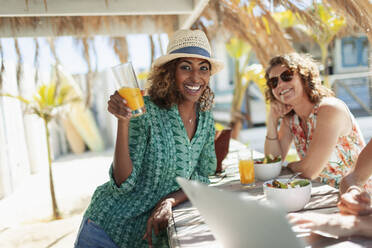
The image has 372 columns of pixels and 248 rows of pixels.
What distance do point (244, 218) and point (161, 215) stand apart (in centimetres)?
90

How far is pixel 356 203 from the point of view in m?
1.18

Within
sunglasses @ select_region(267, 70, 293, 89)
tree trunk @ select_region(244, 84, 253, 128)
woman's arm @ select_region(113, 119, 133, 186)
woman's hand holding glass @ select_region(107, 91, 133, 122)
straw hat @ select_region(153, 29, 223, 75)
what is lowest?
tree trunk @ select_region(244, 84, 253, 128)

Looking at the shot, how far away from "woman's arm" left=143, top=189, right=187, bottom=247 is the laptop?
772 millimetres

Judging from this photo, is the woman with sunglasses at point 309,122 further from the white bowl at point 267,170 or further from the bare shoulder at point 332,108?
the white bowl at point 267,170

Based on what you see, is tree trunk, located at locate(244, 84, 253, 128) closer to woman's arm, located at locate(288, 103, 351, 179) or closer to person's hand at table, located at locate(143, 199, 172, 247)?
woman's arm, located at locate(288, 103, 351, 179)

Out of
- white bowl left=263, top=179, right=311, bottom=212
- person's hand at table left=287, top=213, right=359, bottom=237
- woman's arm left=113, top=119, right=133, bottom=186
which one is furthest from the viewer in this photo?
woman's arm left=113, top=119, right=133, bottom=186

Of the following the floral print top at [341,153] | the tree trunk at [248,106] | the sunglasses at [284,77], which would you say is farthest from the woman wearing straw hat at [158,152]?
the tree trunk at [248,106]

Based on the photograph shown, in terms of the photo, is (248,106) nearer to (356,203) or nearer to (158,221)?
(158,221)

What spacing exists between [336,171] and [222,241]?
1717 millimetres

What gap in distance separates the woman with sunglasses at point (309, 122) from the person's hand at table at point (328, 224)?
2.84 ft

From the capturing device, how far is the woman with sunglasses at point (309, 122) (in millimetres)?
2037

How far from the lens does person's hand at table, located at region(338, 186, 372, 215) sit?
117 centimetres

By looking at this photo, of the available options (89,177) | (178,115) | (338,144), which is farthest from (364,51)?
(178,115)

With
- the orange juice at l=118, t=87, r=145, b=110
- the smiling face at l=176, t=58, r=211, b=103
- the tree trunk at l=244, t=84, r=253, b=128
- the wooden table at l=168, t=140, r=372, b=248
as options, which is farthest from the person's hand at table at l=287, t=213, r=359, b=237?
the tree trunk at l=244, t=84, r=253, b=128
